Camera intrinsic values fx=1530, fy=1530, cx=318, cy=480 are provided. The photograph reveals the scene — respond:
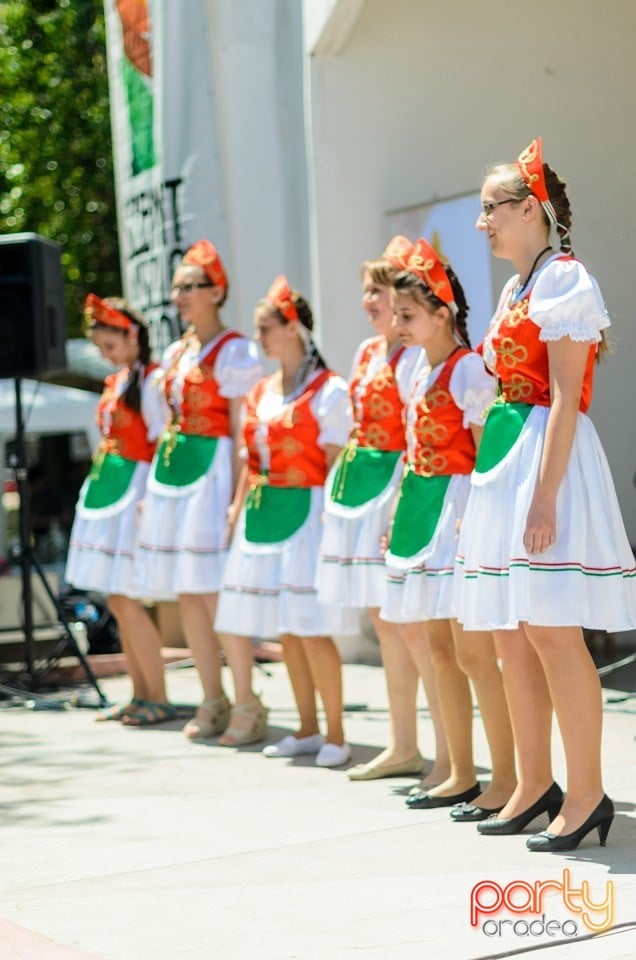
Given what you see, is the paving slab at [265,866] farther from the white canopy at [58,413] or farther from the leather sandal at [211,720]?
the white canopy at [58,413]

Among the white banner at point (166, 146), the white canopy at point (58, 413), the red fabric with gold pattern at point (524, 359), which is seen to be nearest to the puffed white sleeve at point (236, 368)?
the red fabric with gold pattern at point (524, 359)

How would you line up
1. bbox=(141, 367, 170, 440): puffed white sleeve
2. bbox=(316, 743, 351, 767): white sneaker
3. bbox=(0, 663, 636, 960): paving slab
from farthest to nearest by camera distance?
bbox=(141, 367, 170, 440): puffed white sleeve
bbox=(316, 743, 351, 767): white sneaker
bbox=(0, 663, 636, 960): paving slab

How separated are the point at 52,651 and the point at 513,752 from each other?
17.5ft

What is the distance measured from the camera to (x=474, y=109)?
8.59 metres

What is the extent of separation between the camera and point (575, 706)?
13.2 ft

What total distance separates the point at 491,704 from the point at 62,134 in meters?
15.1

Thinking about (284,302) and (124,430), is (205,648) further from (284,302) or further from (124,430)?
(284,302)

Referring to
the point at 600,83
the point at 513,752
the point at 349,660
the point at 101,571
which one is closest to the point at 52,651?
the point at 349,660

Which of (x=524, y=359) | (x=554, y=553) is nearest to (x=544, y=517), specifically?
(x=554, y=553)

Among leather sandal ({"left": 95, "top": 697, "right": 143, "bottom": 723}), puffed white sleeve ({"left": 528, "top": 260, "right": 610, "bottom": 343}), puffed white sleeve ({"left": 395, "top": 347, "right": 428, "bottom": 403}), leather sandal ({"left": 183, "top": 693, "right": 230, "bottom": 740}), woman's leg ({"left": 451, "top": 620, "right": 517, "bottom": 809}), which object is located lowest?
leather sandal ({"left": 95, "top": 697, "right": 143, "bottom": 723})

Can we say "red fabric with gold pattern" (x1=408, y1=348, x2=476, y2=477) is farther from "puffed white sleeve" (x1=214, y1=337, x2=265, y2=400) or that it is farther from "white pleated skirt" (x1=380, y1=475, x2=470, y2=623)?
"puffed white sleeve" (x1=214, y1=337, x2=265, y2=400)

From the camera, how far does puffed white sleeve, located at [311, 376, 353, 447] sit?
5.84 m

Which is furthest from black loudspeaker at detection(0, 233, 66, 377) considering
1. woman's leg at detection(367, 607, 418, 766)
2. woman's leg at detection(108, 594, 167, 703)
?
woman's leg at detection(367, 607, 418, 766)

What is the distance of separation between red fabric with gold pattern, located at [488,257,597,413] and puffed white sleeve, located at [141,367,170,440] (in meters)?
2.95
